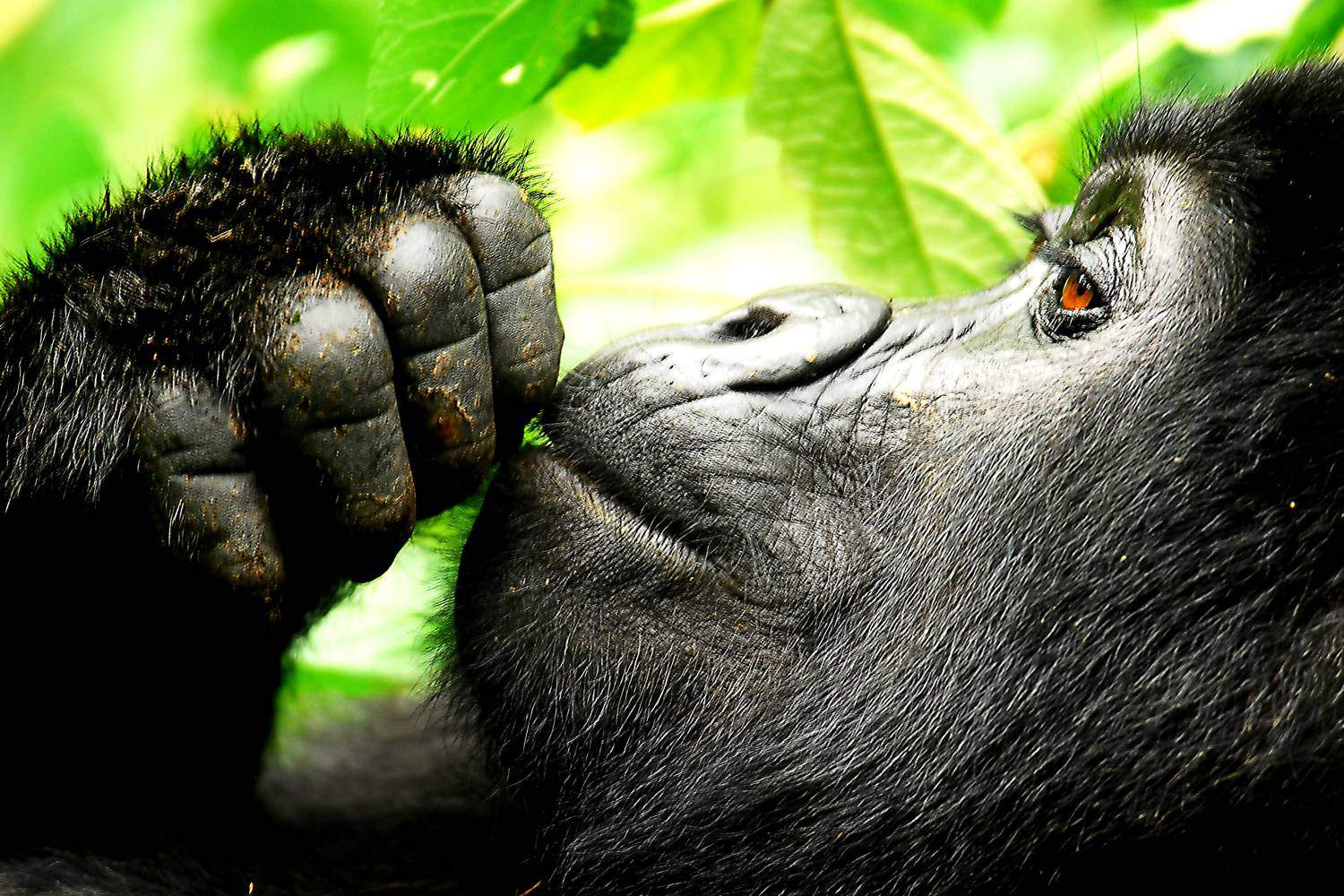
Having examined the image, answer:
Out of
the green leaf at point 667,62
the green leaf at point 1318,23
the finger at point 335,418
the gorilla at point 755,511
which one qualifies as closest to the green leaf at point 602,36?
the gorilla at point 755,511

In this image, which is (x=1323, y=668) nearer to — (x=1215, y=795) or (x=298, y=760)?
(x=1215, y=795)

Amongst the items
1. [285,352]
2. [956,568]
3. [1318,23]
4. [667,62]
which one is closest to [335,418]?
[285,352]

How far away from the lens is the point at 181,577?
1111 mm

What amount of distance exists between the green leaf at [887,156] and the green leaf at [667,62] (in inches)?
5.7

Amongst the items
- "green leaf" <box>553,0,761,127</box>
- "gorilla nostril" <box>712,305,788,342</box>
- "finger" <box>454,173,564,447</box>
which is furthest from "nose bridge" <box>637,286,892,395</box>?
"green leaf" <box>553,0,761,127</box>

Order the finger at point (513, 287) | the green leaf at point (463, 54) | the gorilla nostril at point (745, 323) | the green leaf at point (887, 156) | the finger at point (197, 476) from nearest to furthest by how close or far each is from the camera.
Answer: the finger at point (197, 476), the finger at point (513, 287), the gorilla nostril at point (745, 323), the green leaf at point (463, 54), the green leaf at point (887, 156)

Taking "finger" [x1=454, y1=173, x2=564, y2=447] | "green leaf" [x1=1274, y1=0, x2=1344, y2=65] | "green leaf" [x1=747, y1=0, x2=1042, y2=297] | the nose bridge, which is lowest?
the nose bridge

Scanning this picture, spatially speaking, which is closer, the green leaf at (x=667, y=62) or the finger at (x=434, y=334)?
the finger at (x=434, y=334)

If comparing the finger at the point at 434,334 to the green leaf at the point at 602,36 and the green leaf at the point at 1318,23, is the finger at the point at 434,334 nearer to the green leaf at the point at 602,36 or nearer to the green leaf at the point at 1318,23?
the green leaf at the point at 602,36

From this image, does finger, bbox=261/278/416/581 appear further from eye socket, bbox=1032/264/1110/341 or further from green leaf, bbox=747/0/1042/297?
green leaf, bbox=747/0/1042/297

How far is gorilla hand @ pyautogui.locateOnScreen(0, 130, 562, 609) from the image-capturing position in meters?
1.11

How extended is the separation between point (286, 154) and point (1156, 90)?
1.00 m

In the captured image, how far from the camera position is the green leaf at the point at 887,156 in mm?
2102

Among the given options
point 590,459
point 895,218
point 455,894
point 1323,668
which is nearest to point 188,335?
point 590,459
